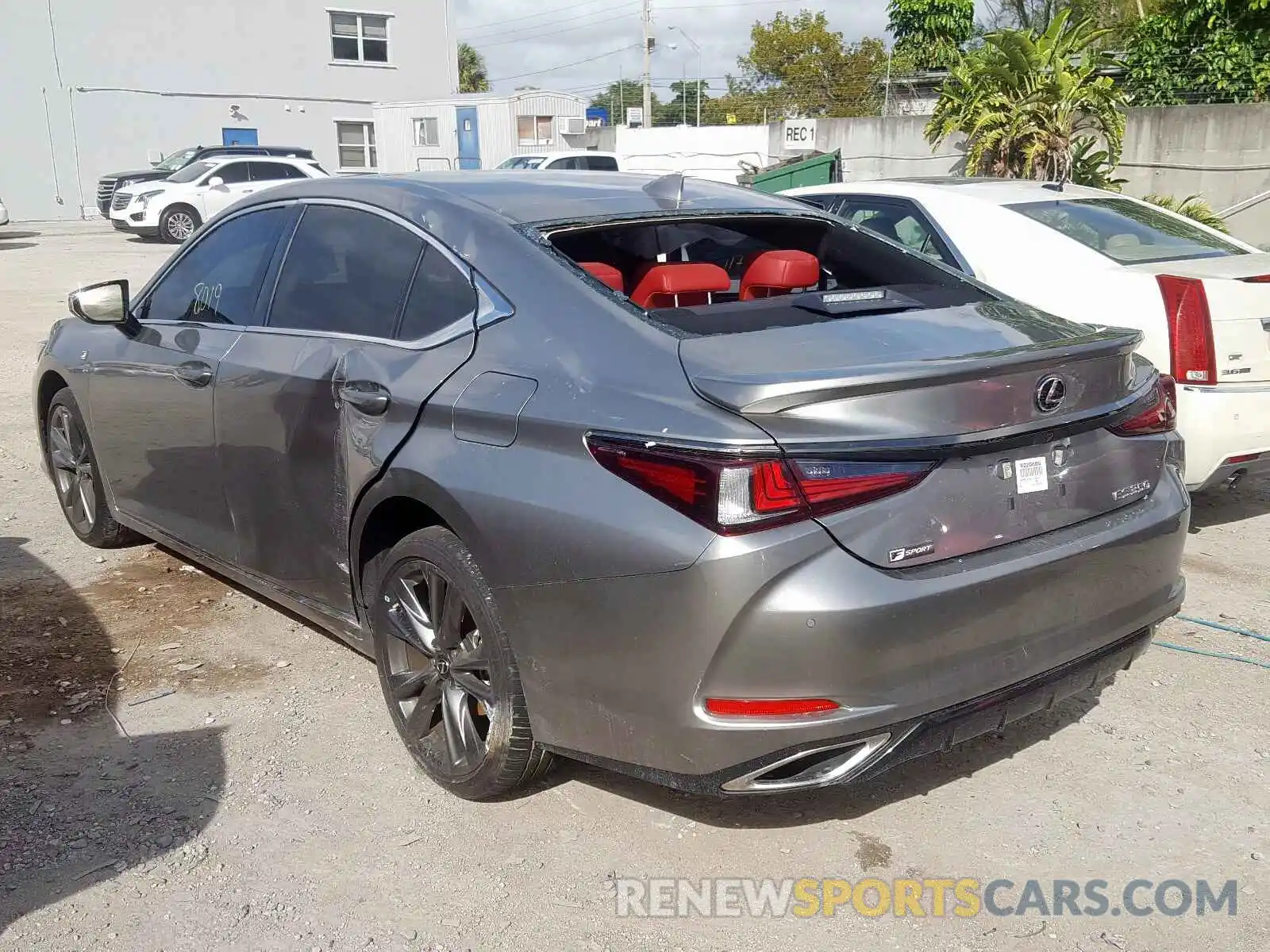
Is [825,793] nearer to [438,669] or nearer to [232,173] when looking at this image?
[438,669]

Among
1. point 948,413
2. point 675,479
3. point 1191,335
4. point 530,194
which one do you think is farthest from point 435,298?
point 1191,335

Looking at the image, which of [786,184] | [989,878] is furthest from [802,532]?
[786,184]

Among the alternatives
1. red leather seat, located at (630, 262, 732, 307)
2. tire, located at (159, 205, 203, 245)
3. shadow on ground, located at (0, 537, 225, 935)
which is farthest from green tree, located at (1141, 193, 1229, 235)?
tire, located at (159, 205, 203, 245)

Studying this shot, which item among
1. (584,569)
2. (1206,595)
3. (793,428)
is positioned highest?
(793,428)

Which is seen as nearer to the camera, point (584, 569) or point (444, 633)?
point (584, 569)

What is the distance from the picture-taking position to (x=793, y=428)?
8.43ft

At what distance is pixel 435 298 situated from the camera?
3.38 m

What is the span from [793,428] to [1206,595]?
3.02 meters

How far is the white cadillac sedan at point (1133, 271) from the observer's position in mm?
5008

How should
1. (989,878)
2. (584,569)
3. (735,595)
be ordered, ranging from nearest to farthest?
(735,595) < (584,569) < (989,878)

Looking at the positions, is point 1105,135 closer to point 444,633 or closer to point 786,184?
point 786,184

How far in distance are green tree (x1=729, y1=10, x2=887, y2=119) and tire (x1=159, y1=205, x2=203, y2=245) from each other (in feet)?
96.3

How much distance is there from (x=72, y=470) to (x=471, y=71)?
7477 cm

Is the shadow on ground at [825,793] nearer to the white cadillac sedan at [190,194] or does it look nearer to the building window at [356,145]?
the white cadillac sedan at [190,194]
